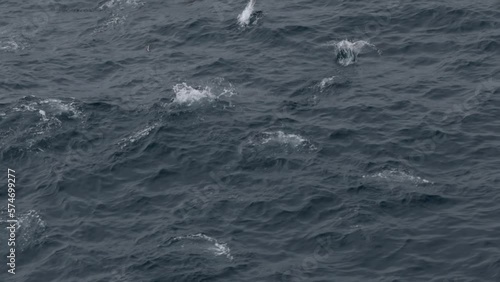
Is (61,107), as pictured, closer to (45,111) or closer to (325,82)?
(45,111)

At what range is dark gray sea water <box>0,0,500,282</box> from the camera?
281 ft

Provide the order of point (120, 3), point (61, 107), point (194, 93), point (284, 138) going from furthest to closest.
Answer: point (120, 3), point (61, 107), point (194, 93), point (284, 138)

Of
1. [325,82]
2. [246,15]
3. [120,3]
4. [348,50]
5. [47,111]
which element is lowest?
[47,111]

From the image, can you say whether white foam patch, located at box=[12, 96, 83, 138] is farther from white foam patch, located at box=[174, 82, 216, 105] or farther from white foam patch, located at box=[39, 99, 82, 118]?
white foam patch, located at box=[174, 82, 216, 105]

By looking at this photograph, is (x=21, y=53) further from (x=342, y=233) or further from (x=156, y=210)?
(x=342, y=233)

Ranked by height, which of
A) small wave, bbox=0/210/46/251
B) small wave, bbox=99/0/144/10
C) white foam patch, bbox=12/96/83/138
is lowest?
small wave, bbox=0/210/46/251

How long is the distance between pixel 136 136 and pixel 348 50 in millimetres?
25288

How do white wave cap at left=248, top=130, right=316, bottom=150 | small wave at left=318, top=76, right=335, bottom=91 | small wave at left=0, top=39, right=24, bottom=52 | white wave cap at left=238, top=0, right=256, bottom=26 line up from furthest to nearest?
small wave at left=0, top=39, right=24, bottom=52
white wave cap at left=238, top=0, right=256, bottom=26
small wave at left=318, top=76, right=335, bottom=91
white wave cap at left=248, top=130, right=316, bottom=150

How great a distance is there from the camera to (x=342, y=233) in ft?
284

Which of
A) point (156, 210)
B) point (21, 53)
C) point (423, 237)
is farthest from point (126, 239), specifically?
point (21, 53)

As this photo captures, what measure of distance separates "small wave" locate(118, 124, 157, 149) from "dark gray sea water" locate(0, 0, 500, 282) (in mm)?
168

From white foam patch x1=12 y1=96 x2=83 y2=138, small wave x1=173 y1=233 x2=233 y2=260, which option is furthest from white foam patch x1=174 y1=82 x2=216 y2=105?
small wave x1=173 y1=233 x2=233 y2=260

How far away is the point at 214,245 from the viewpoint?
86750 mm

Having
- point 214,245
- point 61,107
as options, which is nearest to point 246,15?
point 61,107
